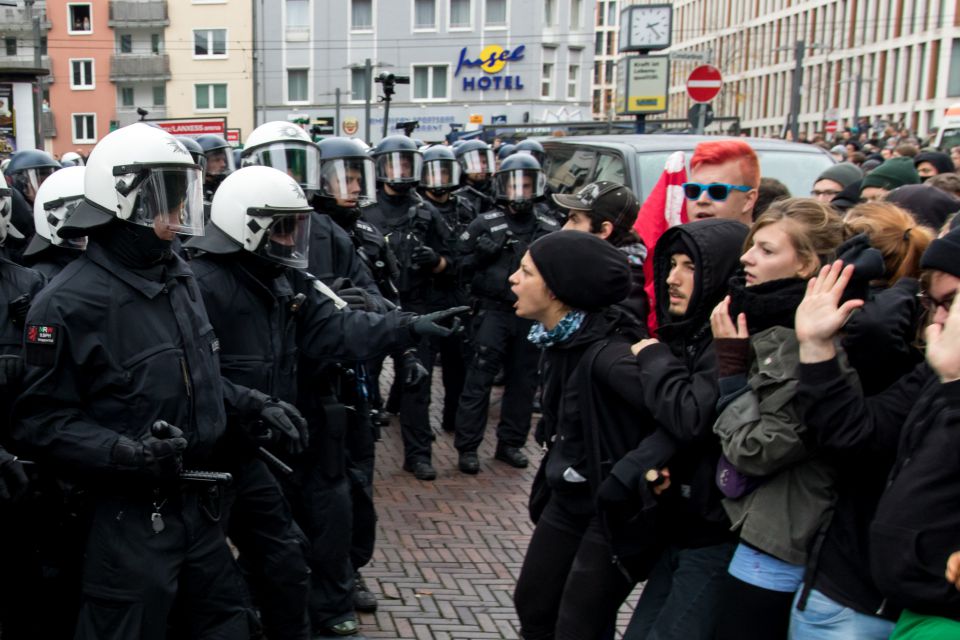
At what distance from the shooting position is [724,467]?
3.05 m

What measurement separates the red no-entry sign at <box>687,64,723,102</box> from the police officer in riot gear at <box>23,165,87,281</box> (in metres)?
10.9

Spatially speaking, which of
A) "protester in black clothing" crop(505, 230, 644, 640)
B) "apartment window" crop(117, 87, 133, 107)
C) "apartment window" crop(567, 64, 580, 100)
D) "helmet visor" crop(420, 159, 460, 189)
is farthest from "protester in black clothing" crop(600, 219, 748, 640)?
"apartment window" crop(117, 87, 133, 107)

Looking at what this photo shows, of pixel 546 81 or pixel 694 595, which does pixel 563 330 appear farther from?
pixel 546 81

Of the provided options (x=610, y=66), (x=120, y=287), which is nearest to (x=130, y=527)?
(x=120, y=287)

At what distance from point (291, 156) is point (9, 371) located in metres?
2.10

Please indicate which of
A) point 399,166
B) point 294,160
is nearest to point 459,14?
point 399,166

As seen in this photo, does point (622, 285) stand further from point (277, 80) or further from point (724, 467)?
point (277, 80)

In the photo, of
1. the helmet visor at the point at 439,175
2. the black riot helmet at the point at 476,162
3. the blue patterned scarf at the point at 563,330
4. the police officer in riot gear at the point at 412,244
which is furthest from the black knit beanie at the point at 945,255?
the black riot helmet at the point at 476,162

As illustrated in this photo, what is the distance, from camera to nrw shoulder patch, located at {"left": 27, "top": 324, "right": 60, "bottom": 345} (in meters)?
3.10

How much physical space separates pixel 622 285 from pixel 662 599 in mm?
1040

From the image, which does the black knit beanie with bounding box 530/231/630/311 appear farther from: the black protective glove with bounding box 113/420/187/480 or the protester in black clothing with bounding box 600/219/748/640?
the black protective glove with bounding box 113/420/187/480

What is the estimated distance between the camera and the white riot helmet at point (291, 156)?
527 cm

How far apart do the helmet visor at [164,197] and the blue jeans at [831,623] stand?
2210mm

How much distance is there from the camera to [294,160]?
209 inches
